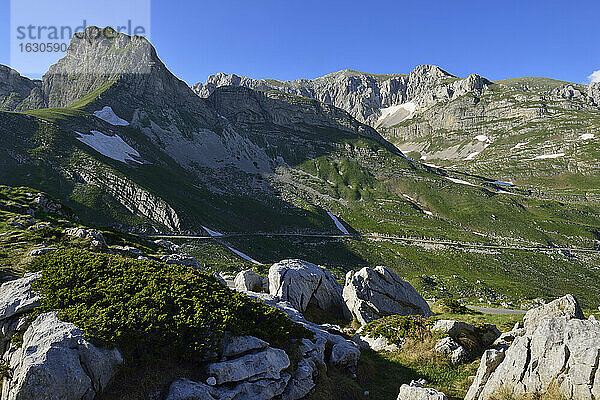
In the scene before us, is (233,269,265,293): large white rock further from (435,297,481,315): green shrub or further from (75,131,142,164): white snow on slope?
(75,131,142,164): white snow on slope

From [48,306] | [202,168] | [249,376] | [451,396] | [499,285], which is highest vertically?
[202,168]

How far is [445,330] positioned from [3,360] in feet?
70.2

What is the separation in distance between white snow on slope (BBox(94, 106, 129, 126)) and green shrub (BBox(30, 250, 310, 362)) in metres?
203

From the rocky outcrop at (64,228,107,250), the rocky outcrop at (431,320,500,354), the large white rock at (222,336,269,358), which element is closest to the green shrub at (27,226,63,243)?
the rocky outcrop at (64,228,107,250)

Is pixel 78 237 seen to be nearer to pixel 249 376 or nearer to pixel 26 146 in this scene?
pixel 249 376

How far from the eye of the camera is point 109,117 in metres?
192

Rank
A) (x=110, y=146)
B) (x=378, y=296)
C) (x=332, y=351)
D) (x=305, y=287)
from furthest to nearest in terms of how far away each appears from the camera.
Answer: (x=110, y=146) → (x=305, y=287) → (x=378, y=296) → (x=332, y=351)

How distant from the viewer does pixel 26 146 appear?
11981 cm

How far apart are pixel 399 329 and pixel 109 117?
217586 mm

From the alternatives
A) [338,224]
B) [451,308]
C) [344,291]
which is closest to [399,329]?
[344,291]

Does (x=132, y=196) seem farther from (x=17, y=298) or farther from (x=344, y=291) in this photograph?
(x=17, y=298)

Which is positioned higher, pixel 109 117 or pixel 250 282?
pixel 109 117

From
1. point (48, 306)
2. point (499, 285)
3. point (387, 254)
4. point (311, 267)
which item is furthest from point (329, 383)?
point (387, 254)

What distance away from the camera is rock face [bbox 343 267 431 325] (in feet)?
92.9
